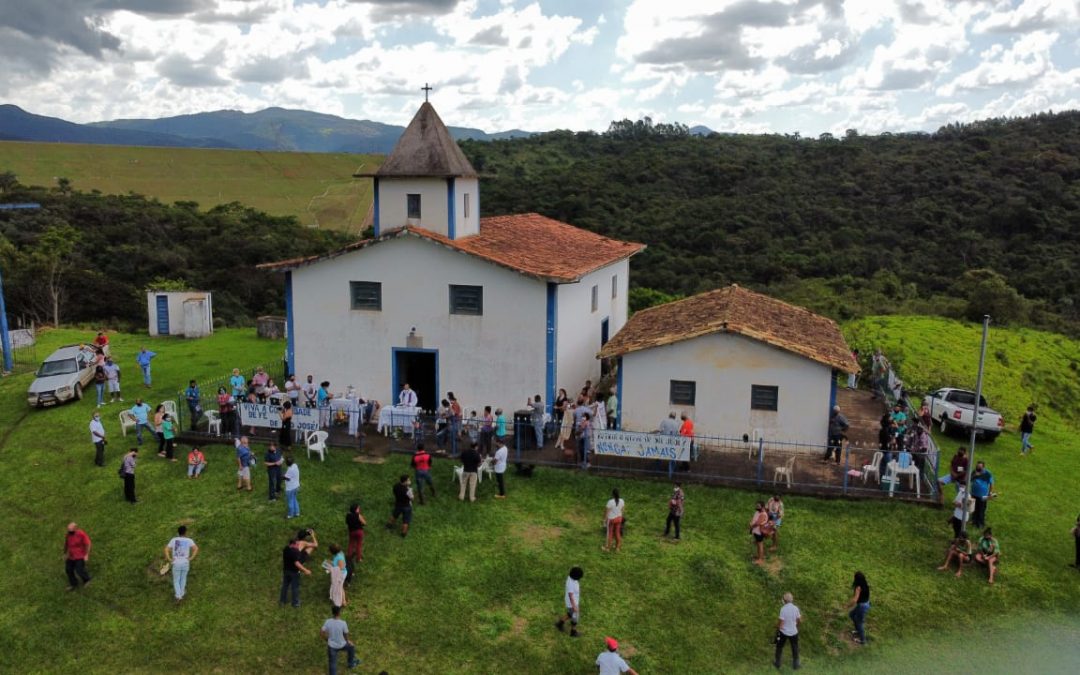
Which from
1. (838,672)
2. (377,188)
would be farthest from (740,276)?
(838,672)

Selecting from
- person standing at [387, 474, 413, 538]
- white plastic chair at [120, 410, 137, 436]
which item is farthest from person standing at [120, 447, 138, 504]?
person standing at [387, 474, 413, 538]

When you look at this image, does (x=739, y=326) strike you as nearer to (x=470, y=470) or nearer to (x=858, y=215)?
(x=470, y=470)

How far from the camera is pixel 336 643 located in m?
12.3

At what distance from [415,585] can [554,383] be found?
7.92 meters

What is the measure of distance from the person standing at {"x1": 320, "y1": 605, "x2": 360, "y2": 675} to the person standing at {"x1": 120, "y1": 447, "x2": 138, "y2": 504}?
780cm

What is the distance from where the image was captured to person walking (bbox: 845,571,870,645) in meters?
13.1

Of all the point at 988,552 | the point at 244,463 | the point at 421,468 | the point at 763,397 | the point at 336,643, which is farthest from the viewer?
the point at 763,397

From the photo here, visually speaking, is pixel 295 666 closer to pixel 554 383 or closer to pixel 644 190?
pixel 554 383

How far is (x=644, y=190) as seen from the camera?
208 ft

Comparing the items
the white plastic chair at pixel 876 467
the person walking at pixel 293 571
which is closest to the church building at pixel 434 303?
the white plastic chair at pixel 876 467

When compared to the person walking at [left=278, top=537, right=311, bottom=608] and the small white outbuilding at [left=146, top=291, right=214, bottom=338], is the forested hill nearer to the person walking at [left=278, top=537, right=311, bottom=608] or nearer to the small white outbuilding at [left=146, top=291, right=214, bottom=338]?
the small white outbuilding at [left=146, top=291, right=214, bottom=338]

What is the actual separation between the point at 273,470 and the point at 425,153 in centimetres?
1077

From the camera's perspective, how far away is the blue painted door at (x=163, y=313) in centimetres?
3538

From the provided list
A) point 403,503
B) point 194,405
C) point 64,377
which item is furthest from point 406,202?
point 64,377
